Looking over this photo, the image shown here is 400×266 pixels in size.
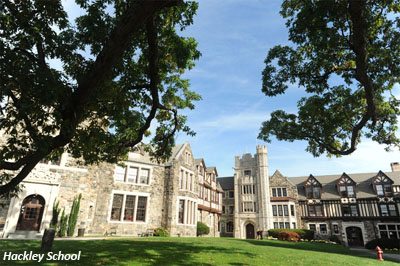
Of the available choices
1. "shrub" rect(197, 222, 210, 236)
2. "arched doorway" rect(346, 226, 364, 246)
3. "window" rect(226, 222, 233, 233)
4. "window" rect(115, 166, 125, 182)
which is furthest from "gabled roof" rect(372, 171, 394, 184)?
"window" rect(115, 166, 125, 182)

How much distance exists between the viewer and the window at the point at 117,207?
2516 cm

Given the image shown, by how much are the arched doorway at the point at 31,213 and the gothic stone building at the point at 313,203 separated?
34.4m

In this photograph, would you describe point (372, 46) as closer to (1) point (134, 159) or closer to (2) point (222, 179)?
(1) point (134, 159)

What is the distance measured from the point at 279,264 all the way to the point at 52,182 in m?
18.3

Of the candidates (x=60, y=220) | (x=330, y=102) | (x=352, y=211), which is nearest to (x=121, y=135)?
(x=330, y=102)

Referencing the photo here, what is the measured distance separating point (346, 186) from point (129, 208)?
1326 inches

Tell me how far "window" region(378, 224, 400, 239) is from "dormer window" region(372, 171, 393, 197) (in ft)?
14.0

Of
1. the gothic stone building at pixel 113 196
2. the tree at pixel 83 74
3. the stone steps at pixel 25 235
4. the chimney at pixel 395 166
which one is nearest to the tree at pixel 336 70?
the tree at pixel 83 74

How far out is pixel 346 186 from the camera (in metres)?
40.8

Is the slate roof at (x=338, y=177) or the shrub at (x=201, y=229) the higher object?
the slate roof at (x=338, y=177)

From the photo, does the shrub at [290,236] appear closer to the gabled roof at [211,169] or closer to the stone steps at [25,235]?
the gabled roof at [211,169]

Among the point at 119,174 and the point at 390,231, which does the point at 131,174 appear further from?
the point at 390,231

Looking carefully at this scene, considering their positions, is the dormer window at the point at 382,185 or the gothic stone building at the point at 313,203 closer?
the gothic stone building at the point at 313,203

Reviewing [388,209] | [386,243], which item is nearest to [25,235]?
[386,243]
